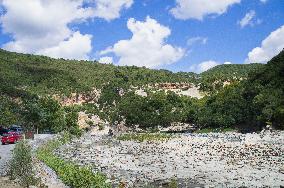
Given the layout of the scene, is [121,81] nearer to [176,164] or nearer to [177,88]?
[177,88]

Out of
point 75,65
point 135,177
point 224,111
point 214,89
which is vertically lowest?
point 135,177

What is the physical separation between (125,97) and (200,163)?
101 m

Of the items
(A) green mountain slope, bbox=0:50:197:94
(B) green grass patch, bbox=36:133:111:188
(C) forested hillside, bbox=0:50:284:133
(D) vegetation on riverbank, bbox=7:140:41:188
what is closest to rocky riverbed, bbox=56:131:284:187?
(B) green grass patch, bbox=36:133:111:188

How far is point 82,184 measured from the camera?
93.0 feet

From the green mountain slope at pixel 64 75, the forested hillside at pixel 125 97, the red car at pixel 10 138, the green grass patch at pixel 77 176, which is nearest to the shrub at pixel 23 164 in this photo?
the green grass patch at pixel 77 176

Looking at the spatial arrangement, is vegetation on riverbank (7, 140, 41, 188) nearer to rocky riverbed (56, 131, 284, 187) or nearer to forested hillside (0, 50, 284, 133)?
rocky riverbed (56, 131, 284, 187)

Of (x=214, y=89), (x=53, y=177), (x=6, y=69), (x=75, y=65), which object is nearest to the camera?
(x=53, y=177)

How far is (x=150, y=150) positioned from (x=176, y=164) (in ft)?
54.4

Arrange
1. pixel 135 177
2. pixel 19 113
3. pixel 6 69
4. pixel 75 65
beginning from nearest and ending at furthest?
pixel 135 177
pixel 19 113
pixel 6 69
pixel 75 65

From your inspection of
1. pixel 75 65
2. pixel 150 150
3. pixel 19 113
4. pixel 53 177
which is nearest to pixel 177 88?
pixel 75 65

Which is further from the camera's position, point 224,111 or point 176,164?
point 224,111

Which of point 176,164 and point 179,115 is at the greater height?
point 179,115

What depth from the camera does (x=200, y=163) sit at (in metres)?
48.4

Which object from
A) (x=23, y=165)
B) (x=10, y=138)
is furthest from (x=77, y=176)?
(x=10, y=138)
